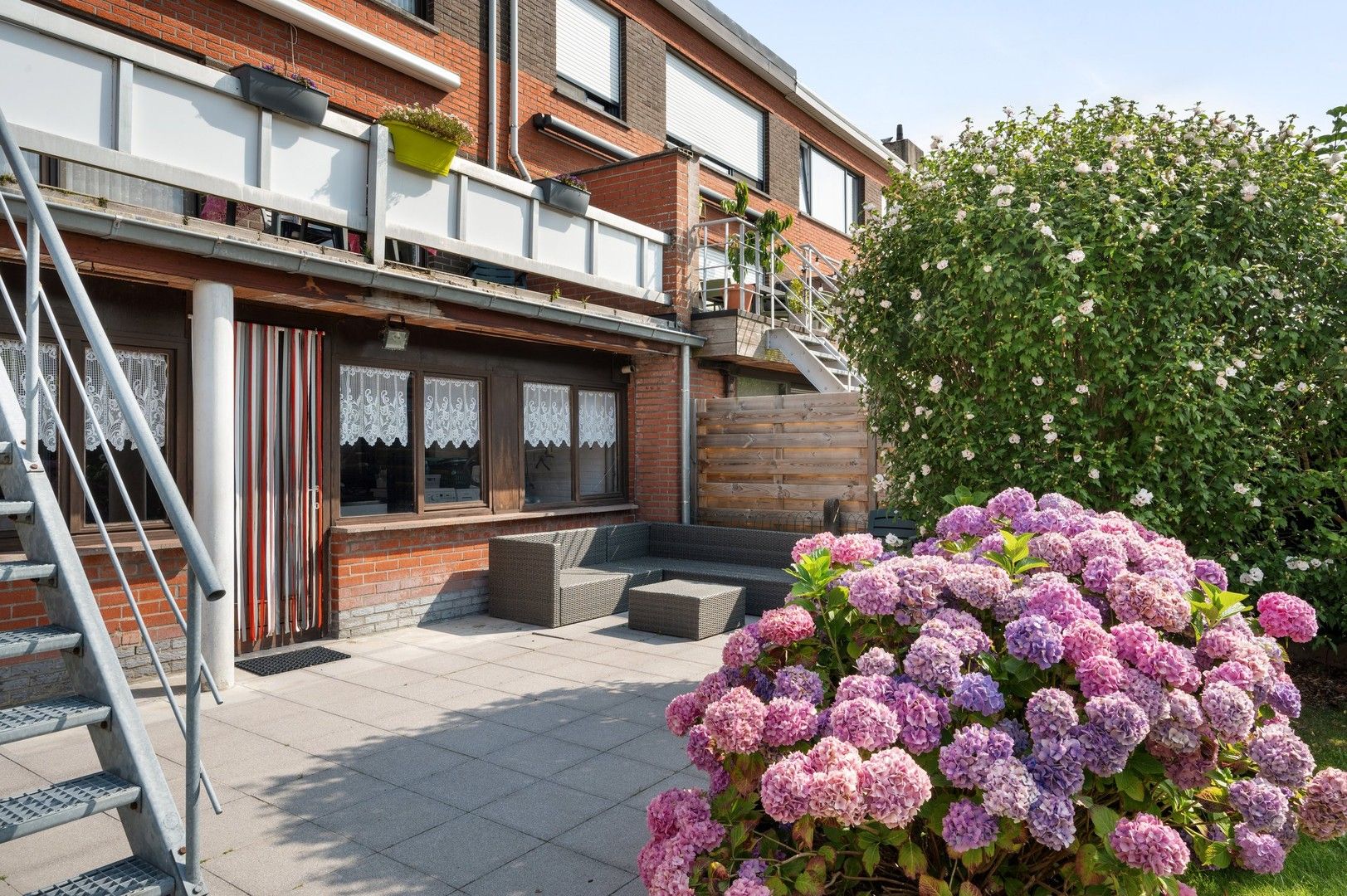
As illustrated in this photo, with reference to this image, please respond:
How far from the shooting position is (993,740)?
7.80 feet

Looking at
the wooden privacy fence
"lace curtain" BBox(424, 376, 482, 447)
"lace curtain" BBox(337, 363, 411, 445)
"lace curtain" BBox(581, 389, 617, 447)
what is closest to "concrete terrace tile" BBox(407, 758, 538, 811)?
"lace curtain" BBox(337, 363, 411, 445)

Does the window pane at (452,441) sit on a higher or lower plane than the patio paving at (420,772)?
higher

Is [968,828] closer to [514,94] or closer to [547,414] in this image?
[547,414]

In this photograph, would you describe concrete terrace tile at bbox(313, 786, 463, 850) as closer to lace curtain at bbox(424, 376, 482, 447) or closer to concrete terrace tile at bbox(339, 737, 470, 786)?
concrete terrace tile at bbox(339, 737, 470, 786)

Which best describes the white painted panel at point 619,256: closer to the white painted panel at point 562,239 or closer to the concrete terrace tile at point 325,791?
the white painted panel at point 562,239

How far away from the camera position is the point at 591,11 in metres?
11.9

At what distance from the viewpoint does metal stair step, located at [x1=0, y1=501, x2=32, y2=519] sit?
2.95 metres

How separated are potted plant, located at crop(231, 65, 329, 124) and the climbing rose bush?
16.8ft

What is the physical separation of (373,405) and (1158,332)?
240 inches

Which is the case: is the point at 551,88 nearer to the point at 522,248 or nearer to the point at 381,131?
the point at 522,248

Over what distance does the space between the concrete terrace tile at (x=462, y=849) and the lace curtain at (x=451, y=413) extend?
488 centimetres

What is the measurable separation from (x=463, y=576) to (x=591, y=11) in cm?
813

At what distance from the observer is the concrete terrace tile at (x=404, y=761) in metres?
4.43

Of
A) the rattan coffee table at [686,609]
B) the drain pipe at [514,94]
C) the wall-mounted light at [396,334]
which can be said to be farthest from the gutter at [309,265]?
the drain pipe at [514,94]
